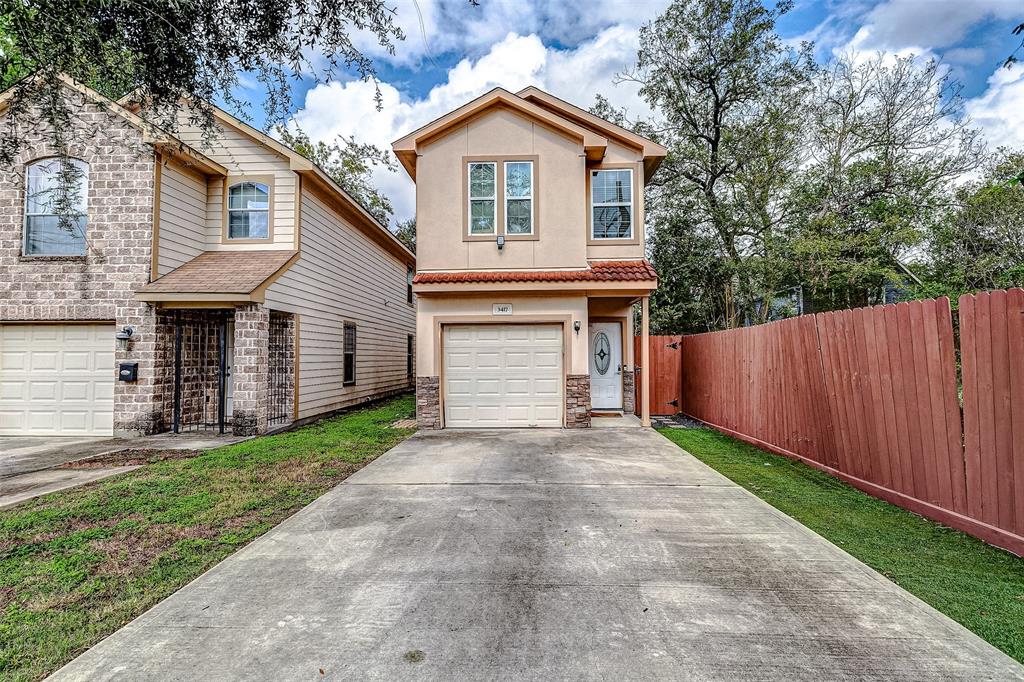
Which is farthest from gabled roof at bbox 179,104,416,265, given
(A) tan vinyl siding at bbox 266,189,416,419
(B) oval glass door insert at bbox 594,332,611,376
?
(B) oval glass door insert at bbox 594,332,611,376

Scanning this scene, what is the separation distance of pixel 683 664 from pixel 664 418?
9104 mm

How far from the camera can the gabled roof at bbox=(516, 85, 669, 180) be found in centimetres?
1027

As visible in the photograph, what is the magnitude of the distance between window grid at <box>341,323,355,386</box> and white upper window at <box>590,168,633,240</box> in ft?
23.3

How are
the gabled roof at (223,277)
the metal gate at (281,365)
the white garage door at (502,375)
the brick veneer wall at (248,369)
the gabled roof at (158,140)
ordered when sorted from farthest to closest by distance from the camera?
the metal gate at (281,365) < the white garage door at (502,375) < the brick veneer wall at (248,369) < the gabled roof at (223,277) < the gabled roof at (158,140)

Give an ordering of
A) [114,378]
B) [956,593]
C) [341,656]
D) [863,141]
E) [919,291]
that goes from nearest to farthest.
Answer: [341,656], [956,593], [114,378], [919,291], [863,141]

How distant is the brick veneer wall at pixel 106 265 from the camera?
8.51 m

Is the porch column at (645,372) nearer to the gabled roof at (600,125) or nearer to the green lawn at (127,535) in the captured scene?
the gabled roof at (600,125)

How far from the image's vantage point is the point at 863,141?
51.8ft

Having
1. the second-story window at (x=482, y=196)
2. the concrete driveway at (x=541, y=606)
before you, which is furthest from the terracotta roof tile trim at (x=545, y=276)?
the concrete driveway at (x=541, y=606)

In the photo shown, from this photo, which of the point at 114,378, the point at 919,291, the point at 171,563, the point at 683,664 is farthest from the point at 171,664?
the point at 919,291

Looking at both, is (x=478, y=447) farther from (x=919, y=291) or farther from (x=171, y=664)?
(x=919, y=291)

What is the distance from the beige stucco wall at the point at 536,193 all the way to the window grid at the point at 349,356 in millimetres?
4320

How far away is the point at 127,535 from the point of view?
4031 millimetres

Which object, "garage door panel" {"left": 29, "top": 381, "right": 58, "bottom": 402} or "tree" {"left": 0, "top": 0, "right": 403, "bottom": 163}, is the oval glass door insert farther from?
"garage door panel" {"left": 29, "top": 381, "right": 58, "bottom": 402}
